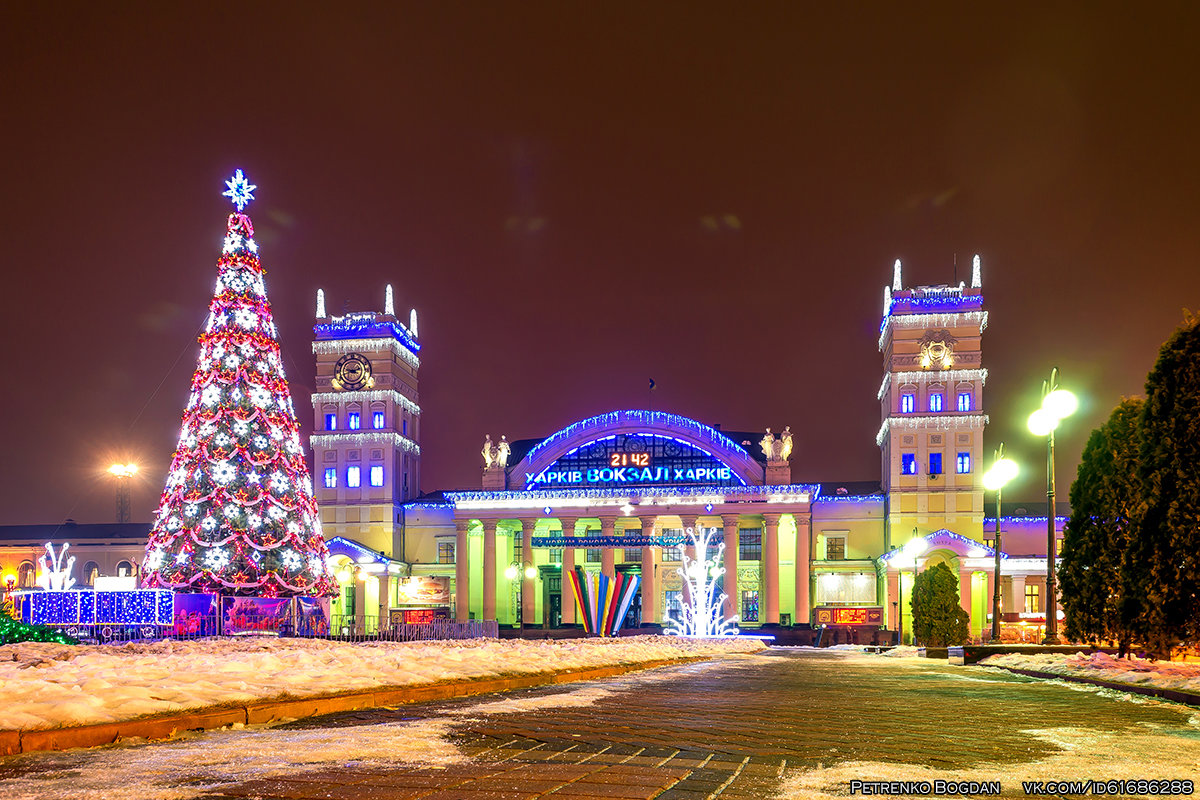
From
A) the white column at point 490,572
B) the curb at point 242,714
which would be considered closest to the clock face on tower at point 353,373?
the white column at point 490,572

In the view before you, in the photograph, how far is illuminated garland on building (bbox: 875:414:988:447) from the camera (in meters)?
73.9

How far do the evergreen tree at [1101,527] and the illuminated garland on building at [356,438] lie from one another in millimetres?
58314

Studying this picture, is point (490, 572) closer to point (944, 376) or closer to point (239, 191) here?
point (944, 376)

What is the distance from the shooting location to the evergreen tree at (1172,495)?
17328 millimetres

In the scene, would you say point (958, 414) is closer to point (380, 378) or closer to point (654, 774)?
point (380, 378)

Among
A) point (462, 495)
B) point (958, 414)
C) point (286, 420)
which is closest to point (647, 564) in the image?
point (462, 495)

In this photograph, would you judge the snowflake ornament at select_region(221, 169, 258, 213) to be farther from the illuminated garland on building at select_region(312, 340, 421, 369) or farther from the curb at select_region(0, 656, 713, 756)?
the illuminated garland on building at select_region(312, 340, 421, 369)

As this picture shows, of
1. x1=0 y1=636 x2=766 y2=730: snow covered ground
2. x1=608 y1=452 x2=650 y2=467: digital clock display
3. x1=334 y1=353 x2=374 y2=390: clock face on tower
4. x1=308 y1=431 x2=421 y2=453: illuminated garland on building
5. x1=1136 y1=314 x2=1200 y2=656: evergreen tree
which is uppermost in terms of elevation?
x1=334 y1=353 x2=374 y2=390: clock face on tower

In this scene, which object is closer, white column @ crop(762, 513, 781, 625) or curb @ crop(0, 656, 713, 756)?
curb @ crop(0, 656, 713, 756)

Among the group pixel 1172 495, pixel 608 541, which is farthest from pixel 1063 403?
pixel 608 541

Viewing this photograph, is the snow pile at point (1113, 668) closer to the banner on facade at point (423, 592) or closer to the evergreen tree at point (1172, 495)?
the evergreen tree at point (1172, 495)

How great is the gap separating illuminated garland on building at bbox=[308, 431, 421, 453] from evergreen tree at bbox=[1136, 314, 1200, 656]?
217ft

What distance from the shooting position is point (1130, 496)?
23438mm

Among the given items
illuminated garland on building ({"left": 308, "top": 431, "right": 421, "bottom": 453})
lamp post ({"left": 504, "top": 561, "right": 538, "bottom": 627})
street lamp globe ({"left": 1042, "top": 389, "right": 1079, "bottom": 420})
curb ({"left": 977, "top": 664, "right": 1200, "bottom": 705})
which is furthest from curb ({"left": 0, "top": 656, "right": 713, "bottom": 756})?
illuminated garland on building ({"left": 308, "top": 431, "right": 421, "bottom": 453})
